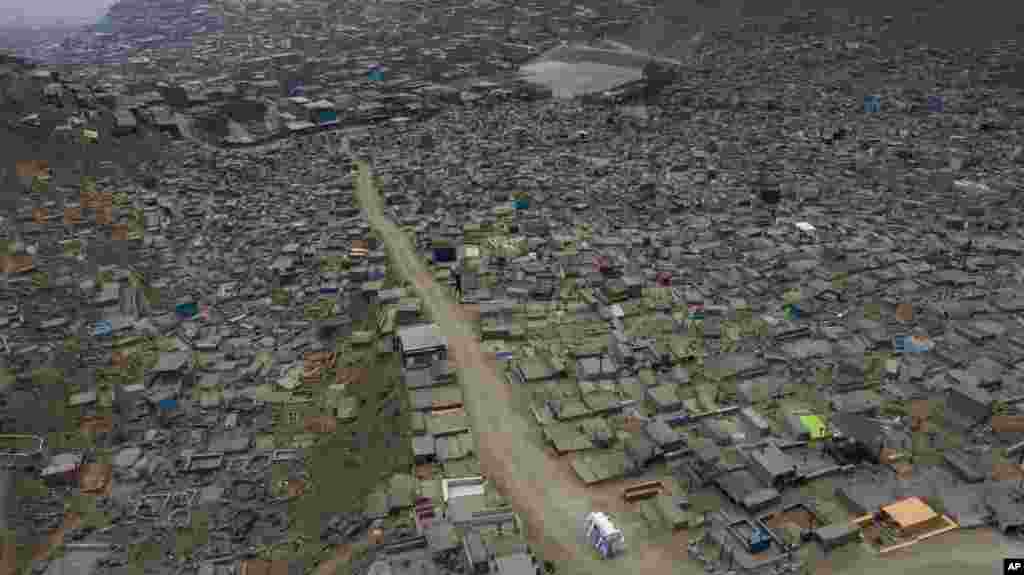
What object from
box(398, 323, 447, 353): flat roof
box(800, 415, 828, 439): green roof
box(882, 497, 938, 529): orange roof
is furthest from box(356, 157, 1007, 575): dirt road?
box(800, 415, 828, 439): green roof

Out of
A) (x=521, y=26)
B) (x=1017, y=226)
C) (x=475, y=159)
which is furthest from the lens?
(x=521, y=26)

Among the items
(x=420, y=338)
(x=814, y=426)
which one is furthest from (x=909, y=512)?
(x=420, y=338)

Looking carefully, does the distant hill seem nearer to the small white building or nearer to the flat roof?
the flat roof

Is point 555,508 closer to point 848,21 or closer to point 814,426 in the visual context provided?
point 814,426

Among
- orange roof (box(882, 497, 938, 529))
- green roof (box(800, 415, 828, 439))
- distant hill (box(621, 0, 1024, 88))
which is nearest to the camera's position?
orange roof (box(882, 497, 938, 529))

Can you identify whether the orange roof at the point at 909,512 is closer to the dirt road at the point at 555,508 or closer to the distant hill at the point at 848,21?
the dirt road at the point at 555,508

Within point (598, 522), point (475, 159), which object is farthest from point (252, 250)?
point (598, 522)

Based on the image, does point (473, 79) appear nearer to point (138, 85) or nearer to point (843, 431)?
point (138, 85)

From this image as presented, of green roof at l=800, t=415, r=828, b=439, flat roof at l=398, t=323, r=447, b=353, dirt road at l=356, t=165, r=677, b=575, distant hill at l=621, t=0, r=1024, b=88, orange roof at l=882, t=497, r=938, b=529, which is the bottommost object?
dirt road at l=356, t=165, r=677, b=575
